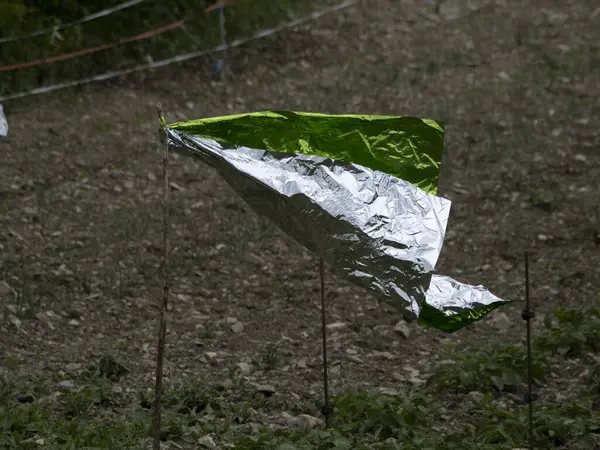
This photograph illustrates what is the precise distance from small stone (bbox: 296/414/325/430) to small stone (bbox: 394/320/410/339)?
1.44 m

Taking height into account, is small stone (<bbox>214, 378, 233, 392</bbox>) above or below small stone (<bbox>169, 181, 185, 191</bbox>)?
below

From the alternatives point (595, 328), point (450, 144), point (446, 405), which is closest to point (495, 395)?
point (446, 405)

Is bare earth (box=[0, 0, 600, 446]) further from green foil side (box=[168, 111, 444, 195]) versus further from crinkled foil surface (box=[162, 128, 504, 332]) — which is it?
green foil side (box=[168, 111, 444, 195])

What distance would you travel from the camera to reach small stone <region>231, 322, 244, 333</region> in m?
6.57

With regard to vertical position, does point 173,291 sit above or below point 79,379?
above

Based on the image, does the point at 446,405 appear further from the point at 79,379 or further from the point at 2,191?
the point at 2,191

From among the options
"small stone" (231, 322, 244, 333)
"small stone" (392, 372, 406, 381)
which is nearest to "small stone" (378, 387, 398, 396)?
"small stone" (392, 372, 406, 381)

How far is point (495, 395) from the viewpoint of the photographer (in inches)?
226

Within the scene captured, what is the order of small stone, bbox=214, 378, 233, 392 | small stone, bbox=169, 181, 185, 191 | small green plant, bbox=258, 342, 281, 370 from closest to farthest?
1. small stone, bbox=214, 378, 233, 392
2. small green plant, bbox=258, 342, 281, 370
3. small stone, bbox=169, 181, 185, 191

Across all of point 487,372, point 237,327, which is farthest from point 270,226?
point 487,372

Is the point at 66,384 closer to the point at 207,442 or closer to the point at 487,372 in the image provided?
the point at 207,442

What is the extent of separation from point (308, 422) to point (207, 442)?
0.57 metres

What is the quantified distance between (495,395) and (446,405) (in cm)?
31

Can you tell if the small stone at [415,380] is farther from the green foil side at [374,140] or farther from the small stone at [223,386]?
the green foil side at [374,140]
